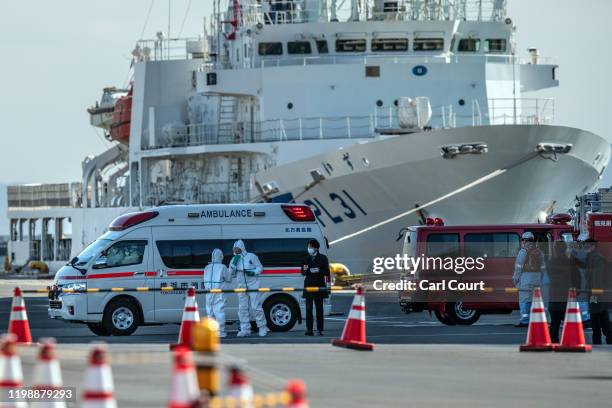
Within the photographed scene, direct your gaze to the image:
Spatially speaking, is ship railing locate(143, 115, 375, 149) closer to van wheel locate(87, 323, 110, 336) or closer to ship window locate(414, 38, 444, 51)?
ship window locate(414, 38, 444, 51)

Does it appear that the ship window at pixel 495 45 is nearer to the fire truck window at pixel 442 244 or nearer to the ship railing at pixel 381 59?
the ship railing at pixel 381 59

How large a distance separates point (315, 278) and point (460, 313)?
4.24 m

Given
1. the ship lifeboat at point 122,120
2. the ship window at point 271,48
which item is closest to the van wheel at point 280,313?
the ship window at point 271,48

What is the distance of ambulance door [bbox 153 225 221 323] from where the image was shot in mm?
24734

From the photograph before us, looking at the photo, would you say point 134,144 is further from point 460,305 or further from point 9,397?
point 9,397

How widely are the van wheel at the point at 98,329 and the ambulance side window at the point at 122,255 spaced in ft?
2.74

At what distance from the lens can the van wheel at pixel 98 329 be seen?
80.6 feet

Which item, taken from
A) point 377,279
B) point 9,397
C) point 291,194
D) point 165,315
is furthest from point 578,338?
point 291,194

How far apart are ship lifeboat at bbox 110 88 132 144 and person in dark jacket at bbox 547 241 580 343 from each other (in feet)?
119

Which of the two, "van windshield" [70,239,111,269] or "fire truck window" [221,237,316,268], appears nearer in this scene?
"van windshield" [70,239,111,269]

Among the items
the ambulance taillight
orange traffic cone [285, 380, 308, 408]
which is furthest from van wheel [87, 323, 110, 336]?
orange traffic cone [285, 380, 308, 408]

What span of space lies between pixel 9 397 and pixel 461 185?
3094cm

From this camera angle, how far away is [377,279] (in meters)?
39.8

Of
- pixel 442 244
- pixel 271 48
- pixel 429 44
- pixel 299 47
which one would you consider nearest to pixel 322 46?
pixel 299 47
